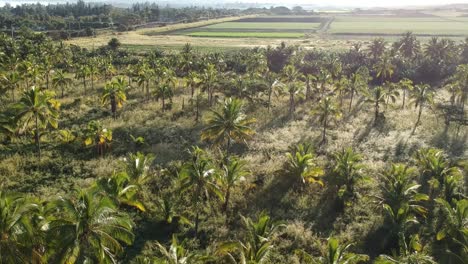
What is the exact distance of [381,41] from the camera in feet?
303

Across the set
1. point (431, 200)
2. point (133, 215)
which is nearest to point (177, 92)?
point (133, 215)

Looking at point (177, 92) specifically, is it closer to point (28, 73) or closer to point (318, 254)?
point (28, 73)

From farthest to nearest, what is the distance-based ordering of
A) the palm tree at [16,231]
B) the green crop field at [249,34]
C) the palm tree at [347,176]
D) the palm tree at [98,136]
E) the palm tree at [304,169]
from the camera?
the green crop field at [249,34] → the palm tree at [98,136] → the palm tree at [304,169] → the palm tree at [347,176] → the palm tree at [16,231]

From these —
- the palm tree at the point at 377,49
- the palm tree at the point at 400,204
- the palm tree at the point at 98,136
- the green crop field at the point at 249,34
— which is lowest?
→ the palm tree at the point at 400,204

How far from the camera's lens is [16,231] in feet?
59.7

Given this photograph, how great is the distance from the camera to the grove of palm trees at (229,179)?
20.6m

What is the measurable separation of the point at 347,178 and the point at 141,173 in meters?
17.4

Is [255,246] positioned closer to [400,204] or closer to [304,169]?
[400,204]

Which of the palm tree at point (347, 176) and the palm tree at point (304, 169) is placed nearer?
the palm tree at point (347, 176)

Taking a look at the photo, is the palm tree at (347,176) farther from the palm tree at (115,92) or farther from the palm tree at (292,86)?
the palm tree at (115,92)

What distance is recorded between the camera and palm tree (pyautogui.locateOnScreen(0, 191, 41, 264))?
18080 mm

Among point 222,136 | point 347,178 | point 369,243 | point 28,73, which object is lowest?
point 369,243

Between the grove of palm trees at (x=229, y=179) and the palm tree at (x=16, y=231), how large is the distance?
7cm

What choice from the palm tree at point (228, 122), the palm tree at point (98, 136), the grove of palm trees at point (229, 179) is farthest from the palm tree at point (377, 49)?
the palm tree at point (98, 136)
